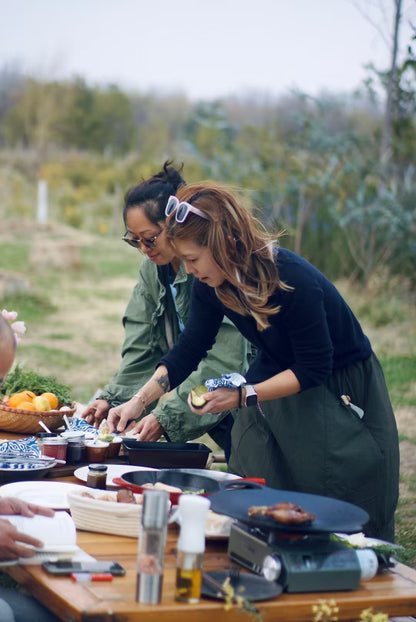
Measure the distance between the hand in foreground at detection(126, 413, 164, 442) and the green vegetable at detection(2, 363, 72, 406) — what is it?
0.49m

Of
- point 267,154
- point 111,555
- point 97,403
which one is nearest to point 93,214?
point 267,154

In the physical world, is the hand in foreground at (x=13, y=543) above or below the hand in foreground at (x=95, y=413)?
above

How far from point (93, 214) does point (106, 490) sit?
25.4 meters

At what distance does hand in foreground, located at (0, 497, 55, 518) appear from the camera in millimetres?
2449

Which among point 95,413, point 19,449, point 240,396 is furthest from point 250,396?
point 95,413

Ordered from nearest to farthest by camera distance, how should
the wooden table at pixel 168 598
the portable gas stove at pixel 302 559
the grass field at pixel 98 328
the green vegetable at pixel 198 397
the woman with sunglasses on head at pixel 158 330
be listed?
the wooden table at pixel 168 598, the portable gas stove at pixel 302 559, the green vegetable at pixel 198 397, the woman with sunglasses on head at pixel 158 330, the grass field at pixel 98 328

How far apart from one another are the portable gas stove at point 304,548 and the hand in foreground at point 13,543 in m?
0.51

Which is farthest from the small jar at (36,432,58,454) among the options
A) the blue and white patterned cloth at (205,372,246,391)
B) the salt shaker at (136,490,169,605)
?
the salt shaker at (136,490,169,605)

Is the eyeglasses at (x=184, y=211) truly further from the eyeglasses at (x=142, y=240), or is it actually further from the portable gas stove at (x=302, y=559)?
the portable gas stove at (x=302, y=559)

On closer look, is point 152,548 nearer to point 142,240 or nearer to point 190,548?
point 190,548

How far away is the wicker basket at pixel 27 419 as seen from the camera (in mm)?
3666

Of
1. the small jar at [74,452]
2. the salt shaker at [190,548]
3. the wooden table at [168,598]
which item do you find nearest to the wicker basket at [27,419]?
the small jar at [74,452]

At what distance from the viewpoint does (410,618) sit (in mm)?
2447

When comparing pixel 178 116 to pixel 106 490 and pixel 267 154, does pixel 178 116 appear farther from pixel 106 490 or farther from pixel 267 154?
pixel 106 490
